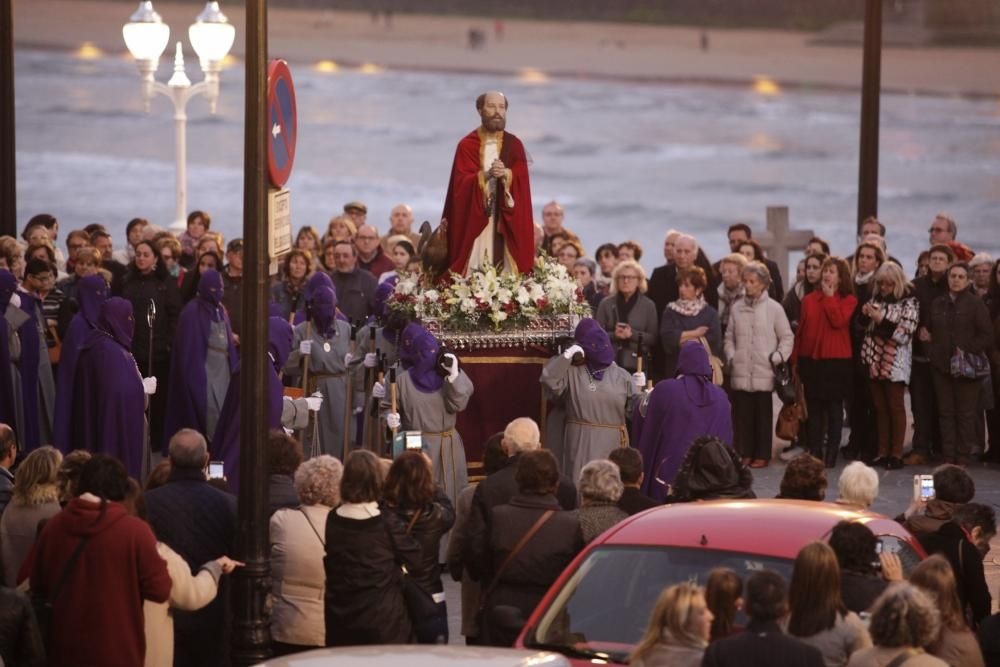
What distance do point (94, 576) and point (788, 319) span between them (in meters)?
10.2

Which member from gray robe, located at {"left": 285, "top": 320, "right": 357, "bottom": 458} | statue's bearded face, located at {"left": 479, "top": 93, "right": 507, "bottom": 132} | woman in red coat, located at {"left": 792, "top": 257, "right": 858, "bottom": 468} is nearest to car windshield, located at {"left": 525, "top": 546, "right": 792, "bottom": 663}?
statue's bearded face, located at {"left": 479, "top": 93, "right": 507, "bottom": 132}

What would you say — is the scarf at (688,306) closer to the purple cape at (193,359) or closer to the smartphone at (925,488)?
the purple cape at (193,359)

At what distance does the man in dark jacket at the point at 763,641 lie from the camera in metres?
7.10

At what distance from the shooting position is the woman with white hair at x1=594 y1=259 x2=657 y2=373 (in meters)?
16.5

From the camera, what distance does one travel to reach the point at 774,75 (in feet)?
143

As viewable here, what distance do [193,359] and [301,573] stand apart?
215 inches

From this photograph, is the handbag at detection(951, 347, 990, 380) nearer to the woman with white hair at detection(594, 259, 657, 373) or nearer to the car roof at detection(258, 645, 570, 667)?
the woman with white hair at detection(594, 259, 657, 373)

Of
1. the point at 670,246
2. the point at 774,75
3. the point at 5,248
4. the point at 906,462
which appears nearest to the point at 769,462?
the point at 906,462

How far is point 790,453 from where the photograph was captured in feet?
56.7

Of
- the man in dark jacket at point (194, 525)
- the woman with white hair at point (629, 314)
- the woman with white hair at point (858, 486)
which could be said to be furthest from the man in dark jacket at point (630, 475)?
the woman with white hair at point (629, 314)

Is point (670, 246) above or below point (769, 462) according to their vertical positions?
above

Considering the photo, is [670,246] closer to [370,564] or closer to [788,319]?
[788,319]

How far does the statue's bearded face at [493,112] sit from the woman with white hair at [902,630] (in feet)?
26.0

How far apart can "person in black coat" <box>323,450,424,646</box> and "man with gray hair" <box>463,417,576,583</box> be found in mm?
448
